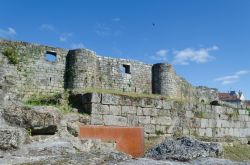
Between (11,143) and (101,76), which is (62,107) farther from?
(101,76)

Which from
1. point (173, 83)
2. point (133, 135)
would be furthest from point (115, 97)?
point (173, 83)

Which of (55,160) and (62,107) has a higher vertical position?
(62,107)

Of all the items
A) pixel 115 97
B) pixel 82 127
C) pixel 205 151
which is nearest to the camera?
pixel 205 151

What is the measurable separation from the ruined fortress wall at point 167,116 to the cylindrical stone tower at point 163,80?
14.5 metres

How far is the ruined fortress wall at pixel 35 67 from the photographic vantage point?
22.0 meters

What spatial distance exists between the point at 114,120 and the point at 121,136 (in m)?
1.13

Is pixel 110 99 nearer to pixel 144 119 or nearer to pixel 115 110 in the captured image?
pixel 115 110

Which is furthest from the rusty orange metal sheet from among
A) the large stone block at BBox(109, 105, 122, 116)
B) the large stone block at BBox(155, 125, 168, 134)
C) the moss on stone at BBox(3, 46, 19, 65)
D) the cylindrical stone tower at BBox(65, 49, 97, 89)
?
the cylindrical stone tower at BBox(65, 49, 97, 89)

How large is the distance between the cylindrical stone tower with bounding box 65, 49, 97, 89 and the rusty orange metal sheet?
15.5 m

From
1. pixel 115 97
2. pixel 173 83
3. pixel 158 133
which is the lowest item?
pixel 158 133

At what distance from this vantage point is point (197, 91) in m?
31.9

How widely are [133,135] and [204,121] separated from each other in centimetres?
379

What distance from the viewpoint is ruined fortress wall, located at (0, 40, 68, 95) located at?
22.0 meters

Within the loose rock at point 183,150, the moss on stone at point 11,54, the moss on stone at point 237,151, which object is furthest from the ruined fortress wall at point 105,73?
the loose rock at point 183,150
